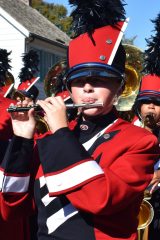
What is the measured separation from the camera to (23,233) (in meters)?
2.85

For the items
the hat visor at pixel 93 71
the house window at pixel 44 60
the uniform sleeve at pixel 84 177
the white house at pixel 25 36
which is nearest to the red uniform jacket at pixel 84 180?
the uniform sleeve at pixel 84 177

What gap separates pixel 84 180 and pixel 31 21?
2717 centimetres

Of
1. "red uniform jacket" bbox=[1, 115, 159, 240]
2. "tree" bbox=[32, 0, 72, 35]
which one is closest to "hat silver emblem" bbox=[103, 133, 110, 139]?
"red uniform jacket" bbox=[1, 115, 159, 240]

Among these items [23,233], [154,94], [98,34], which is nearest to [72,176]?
Result: [98,34]

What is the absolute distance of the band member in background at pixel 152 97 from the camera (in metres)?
5.06

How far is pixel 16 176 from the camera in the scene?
2305 millimetres

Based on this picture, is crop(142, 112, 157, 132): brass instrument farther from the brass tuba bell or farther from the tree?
the tree

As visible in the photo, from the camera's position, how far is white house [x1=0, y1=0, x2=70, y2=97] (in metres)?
24.6

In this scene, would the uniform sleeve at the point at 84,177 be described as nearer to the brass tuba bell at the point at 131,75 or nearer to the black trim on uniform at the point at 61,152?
the black trim on uniform at the point at 61,152

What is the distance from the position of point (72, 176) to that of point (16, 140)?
0.42 m

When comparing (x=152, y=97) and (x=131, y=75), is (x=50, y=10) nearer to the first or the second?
(x=131, y=75)

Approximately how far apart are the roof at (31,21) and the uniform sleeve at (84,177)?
22610 millimetres

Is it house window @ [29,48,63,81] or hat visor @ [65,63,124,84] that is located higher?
hat visor @ [65,63,124,84]

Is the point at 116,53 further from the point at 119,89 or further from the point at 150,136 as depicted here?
the point at 150,136
